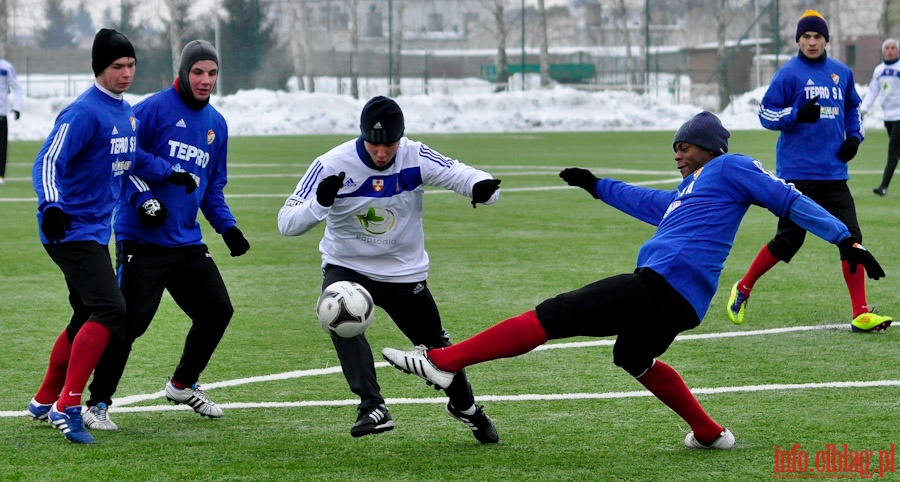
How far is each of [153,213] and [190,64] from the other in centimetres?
86

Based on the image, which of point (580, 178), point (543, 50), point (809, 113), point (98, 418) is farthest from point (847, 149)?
point (543, 50)

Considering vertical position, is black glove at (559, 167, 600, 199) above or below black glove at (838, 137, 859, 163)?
above

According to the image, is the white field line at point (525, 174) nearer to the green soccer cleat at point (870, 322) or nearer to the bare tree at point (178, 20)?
the green soccer cleat at point (870, 322)

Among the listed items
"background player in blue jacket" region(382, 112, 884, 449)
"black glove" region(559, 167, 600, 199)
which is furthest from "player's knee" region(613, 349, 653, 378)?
"black glove" region(559, 167, 600, 199)

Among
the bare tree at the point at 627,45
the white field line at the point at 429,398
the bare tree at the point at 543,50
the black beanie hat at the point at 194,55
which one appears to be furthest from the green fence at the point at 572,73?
the black beanie hat at the point at 194,55

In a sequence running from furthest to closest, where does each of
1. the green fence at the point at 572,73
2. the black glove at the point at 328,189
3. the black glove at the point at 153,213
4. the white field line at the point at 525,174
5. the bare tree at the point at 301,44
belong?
the green fence at the point at 572,73
the bare tree at the point at 301,44
the white field line at the point at 525,174
the black glove at the point at 153,213
the black glove at the point at 328,189

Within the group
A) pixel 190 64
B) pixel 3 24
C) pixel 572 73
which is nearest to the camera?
pixel 190 64

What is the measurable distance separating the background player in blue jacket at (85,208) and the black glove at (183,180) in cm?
11

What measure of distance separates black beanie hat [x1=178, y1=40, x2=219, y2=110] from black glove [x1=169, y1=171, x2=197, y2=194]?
445 millimetres

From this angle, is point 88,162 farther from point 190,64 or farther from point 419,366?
point 419,366

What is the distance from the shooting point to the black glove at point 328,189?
5695 mm

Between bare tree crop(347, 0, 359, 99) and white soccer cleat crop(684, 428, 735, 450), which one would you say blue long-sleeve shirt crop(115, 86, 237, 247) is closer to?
white soccer cleat crop(684, 428, 735, 450)

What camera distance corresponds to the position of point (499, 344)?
5.65m

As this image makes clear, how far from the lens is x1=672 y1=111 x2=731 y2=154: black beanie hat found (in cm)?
602
